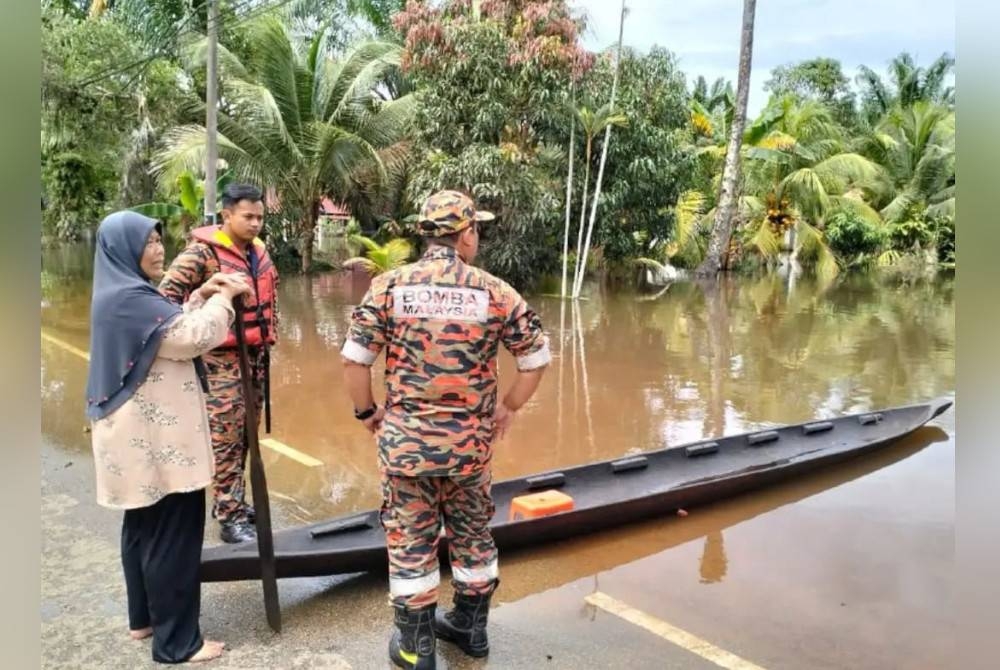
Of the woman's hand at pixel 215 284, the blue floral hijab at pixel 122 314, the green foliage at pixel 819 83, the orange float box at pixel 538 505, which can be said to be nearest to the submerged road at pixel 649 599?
the orange float box at pixel 538 505

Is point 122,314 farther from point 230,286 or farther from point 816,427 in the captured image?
point 816,427

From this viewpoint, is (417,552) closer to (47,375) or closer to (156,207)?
(47,375)

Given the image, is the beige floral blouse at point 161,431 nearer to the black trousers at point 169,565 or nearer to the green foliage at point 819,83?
the black trousers at point 169,565

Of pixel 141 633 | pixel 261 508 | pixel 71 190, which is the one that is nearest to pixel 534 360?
pixel 261 508

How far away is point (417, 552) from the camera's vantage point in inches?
114

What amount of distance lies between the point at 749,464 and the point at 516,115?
37.0 feet

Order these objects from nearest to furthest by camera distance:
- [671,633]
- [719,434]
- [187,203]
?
[671,633]
[719,434]
[187,203]

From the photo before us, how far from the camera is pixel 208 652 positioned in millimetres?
3070

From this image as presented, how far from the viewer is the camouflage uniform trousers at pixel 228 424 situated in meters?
3.87

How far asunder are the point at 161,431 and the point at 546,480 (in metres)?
2.38

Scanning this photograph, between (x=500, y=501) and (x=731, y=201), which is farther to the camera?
(x=731, y=201)

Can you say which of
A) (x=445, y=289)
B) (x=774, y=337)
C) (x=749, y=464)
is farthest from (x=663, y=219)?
(x=445, y=289)

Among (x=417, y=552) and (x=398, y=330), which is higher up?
(x=398, y=330)
